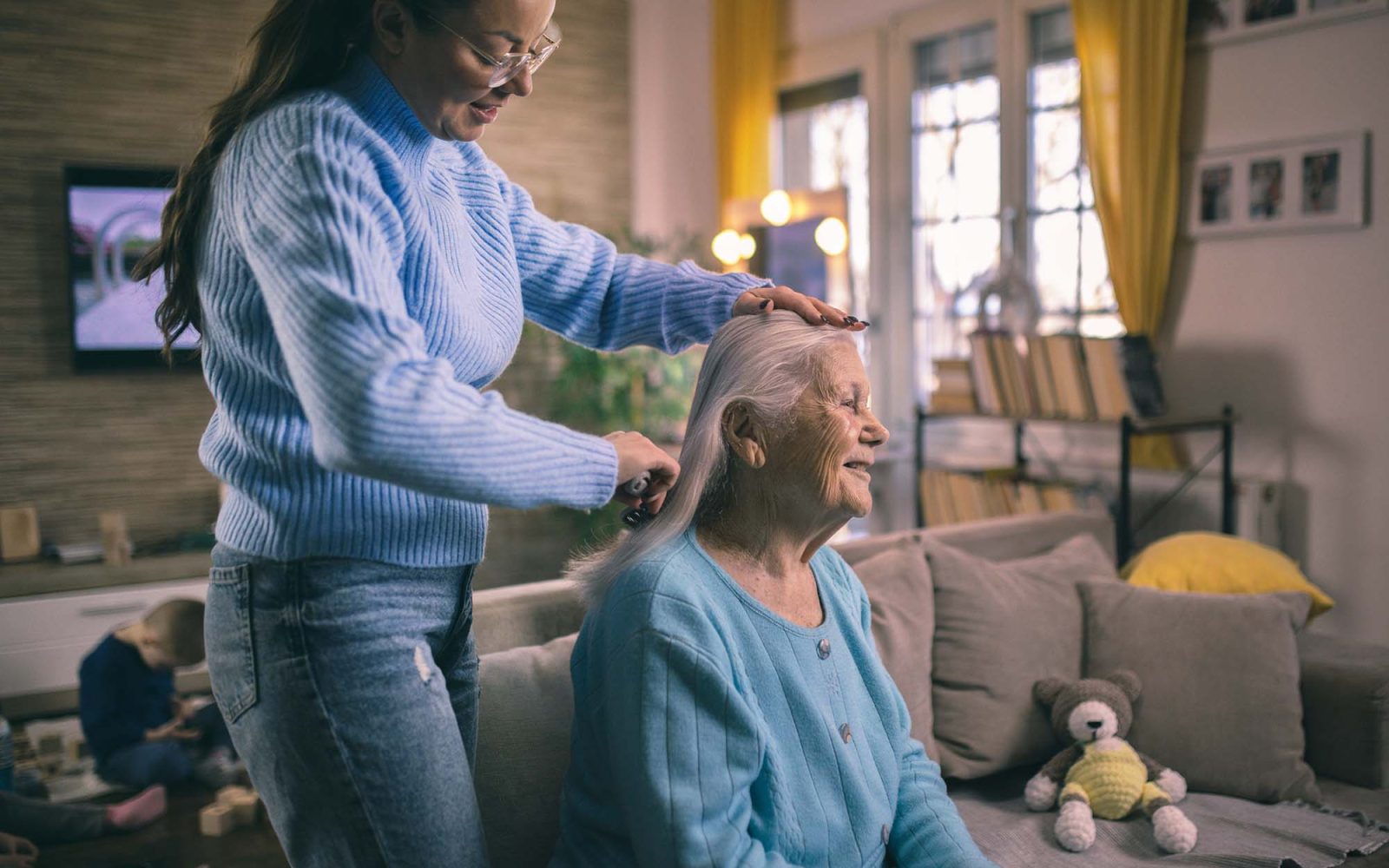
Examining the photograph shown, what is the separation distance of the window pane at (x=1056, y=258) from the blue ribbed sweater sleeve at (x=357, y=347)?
3.91 m

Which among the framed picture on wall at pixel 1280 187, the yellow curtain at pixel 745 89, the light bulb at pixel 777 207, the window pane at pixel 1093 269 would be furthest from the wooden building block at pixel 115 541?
the framed picture on wall at pixel 1280 187

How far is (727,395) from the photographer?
5.04 ft

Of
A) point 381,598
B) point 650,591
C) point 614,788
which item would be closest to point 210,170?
point 381,598

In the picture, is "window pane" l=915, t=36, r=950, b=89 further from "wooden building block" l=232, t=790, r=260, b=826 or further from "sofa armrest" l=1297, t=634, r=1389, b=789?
"wooden building block" l=232, t=790, r=260, b=826

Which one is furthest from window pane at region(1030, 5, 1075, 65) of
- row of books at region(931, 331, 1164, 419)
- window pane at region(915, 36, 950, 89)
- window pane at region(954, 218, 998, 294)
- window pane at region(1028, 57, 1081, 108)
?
row of books at region(931, 331, 1164, 419)

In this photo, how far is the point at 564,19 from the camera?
6102 mm

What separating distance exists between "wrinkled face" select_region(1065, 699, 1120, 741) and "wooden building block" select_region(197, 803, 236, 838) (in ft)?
7.48

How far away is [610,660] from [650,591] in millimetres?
96

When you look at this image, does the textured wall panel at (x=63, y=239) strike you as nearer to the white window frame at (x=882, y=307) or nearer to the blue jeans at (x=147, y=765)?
the blue jeans at (x=147, y=765)

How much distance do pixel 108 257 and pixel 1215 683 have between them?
4.55 metres

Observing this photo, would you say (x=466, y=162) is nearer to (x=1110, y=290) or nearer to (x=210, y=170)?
(x=210, y=170)

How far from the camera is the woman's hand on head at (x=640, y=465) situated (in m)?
1.11

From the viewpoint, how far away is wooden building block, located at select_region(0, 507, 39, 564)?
454 centimetres

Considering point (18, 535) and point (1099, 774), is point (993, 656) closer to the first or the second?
point (1099, 774)
